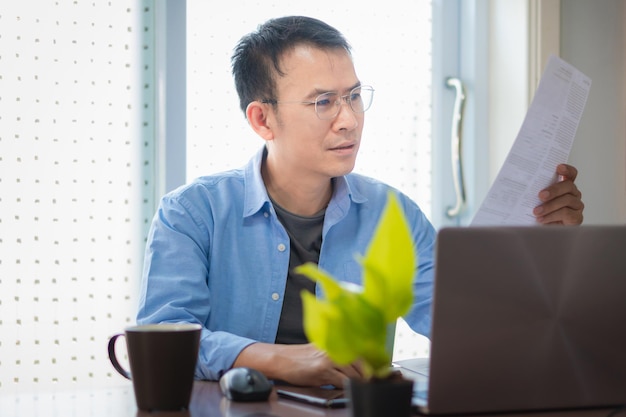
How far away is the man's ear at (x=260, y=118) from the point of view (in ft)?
6.64

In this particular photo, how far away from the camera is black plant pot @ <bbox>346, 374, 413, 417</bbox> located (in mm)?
766

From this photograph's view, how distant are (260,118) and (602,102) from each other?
1349mm

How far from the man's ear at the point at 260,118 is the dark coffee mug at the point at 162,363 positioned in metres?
1.03

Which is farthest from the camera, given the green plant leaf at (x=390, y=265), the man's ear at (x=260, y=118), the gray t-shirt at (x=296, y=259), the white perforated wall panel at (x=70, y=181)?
the white perforated wall panel at (x=70, y=181)

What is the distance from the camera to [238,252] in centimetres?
181

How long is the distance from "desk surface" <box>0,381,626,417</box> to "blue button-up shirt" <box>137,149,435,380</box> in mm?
387

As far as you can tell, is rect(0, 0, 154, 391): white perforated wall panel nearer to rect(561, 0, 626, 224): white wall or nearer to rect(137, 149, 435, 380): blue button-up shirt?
rect(137, 149, 435, 380): blue button-up shirt

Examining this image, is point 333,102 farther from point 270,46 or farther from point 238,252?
point 238,252

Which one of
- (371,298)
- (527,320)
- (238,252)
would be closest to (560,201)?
(238,252)

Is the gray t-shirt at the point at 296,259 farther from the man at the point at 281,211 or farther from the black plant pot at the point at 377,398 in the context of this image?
the black plant pot at the point at 377,398

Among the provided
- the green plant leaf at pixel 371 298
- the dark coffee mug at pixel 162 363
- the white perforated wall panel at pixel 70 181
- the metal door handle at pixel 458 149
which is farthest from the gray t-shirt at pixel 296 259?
the green plant leaf at pixel 371 298

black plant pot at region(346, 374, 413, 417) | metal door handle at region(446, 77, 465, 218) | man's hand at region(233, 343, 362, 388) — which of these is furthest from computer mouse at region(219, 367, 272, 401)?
metal door handle at region(446, 77, 465, 218)

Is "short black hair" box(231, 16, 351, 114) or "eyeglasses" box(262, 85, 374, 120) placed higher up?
"short black hair" box(231, 16, 351, 114)

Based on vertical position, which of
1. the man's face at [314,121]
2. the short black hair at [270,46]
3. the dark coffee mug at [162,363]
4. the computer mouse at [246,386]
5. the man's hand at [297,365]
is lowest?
the man's hand at [297,365]
